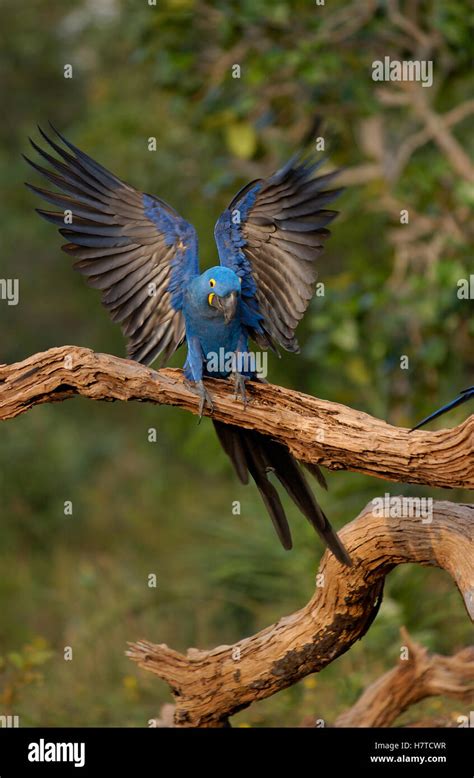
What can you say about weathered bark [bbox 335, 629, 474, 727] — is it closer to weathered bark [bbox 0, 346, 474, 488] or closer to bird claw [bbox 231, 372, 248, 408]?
weathered bark [bbox 0, 346, 474, 488]

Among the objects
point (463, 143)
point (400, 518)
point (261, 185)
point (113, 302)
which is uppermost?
point (463, 143)

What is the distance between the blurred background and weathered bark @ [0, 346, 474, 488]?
7.08 feet

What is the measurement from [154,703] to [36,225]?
6221 mm

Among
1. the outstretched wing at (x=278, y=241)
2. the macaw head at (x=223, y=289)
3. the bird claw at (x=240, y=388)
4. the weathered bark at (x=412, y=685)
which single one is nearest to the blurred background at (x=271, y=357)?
the weathered bark at (x=412, y=685)

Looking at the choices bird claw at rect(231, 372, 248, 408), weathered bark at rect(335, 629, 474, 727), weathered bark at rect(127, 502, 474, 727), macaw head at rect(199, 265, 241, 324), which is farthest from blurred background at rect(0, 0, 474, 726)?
bird claw at rect(231, 372, 248, 408)

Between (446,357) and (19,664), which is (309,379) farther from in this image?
(19,664)

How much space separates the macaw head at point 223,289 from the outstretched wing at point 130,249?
0.29m

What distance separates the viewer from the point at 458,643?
7.19m

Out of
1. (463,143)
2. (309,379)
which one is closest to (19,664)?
(309,379)

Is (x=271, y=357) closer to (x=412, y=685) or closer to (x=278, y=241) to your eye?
(x=412, y=685)

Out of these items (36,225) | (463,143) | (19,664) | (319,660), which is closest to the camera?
(319,660)

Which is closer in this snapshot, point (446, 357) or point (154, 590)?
point (446, 357)

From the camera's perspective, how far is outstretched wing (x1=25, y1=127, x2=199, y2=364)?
4.51 m

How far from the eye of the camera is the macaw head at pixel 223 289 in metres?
4.32
